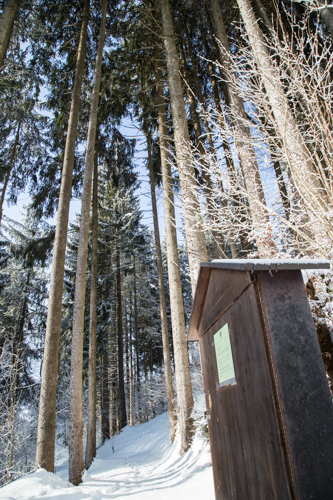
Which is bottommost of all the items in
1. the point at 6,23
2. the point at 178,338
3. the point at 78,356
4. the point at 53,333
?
the point at 78,356

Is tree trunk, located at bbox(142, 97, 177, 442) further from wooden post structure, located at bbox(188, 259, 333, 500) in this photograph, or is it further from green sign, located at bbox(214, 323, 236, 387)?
wooden post structure, located at bbox(188, 259, 333, 500)

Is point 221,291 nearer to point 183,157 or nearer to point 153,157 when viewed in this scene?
point 183,157

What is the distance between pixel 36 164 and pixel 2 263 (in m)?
5.87

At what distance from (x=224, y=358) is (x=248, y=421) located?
45 cm

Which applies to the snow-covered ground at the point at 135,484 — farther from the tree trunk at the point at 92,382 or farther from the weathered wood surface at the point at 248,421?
the weathered wood surface at the point at 248,421

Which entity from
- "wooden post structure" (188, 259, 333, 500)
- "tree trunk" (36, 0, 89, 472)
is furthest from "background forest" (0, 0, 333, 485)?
"wooden post structure" (188, 259, 333, 500)

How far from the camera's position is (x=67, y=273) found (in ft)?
47.7

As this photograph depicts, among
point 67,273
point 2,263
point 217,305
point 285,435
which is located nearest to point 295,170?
point 217,305

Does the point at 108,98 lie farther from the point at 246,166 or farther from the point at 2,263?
the point at 2,263

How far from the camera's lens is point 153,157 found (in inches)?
476

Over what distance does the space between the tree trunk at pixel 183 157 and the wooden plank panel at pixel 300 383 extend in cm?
320

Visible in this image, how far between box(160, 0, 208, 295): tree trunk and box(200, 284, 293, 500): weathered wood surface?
9.44 ft

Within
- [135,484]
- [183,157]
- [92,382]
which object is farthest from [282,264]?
[92,382]

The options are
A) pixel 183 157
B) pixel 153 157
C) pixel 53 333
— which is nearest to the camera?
pixel 183 157
